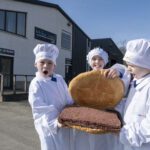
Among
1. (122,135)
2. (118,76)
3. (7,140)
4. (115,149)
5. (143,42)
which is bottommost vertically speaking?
(7,140)

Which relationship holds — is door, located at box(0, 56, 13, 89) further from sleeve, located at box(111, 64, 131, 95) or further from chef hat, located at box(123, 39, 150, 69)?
chef hat, located at box(123, 39, 150, 69)

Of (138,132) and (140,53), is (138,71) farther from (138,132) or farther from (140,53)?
(138,132)

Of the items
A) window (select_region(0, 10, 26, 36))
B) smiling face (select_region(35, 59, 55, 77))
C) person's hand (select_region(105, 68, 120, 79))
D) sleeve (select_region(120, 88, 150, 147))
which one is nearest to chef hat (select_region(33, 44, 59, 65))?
smiling face (select_region(35, 59, 55, 77))

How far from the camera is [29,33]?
26.3 metres

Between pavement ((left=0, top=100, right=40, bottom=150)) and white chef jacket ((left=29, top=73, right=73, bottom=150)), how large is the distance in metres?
4.35

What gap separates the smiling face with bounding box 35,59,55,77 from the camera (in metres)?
4.18

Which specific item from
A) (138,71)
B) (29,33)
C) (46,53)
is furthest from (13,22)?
(138,71)

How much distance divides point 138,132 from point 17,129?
305 inches

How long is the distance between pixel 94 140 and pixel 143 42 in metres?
1.26

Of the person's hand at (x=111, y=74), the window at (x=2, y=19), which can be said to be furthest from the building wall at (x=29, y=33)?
the person's hand at (x=111, y=74)

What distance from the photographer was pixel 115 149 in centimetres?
413

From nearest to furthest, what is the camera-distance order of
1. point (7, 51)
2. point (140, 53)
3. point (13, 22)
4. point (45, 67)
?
point (140, 53) < point (45, 67) < point (7, 51) < point (13, 22)

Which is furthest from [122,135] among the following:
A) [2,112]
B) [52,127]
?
[2,112]

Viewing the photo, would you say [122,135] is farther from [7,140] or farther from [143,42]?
[7,140]
